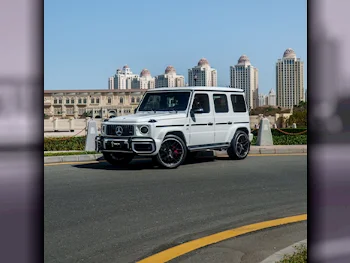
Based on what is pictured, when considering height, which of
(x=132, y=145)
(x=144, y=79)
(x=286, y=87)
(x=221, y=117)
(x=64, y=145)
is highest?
(x=144, y=79)

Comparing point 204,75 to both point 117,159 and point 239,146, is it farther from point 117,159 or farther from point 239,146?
point 117,159

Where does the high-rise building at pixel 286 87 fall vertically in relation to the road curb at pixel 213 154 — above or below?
above

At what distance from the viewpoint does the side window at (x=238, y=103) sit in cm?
1125

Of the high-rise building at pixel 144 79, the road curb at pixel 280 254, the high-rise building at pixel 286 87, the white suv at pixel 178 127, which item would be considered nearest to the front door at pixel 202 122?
the white suv at pixel 178 127

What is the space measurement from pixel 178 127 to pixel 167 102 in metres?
0.77

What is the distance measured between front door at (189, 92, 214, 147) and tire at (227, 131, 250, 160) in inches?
27.8

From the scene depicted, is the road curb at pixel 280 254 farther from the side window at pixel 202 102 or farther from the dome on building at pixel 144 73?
the dome on building at pixel 144 73

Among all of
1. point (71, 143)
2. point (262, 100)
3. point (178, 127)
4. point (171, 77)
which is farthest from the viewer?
point (262, 100)

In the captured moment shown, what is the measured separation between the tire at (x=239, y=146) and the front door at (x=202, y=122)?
2.32ft

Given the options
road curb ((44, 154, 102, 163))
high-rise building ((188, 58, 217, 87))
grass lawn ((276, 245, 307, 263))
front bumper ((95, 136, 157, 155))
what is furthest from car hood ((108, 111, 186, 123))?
high-rise building ((188, 58, 217, 87))

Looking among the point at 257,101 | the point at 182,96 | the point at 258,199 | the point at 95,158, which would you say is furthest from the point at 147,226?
the point at 257,101

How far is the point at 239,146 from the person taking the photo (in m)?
11.2

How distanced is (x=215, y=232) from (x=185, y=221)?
1.78 feet

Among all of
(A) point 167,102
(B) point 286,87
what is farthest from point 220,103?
(B) point 286,87
